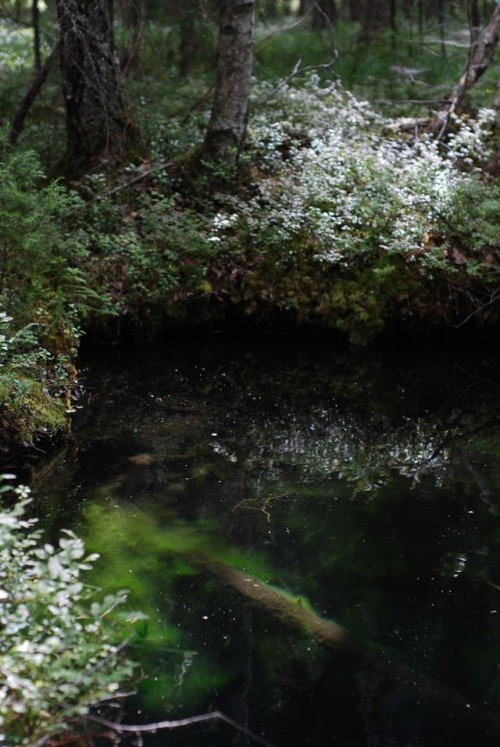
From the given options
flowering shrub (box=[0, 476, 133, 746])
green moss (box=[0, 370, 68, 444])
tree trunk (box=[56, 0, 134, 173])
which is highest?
tree trunk (box=[56, 0, 134, 173])

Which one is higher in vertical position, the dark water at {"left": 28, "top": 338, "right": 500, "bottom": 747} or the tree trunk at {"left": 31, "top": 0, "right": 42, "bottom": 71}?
the tree trunk at {"left": 31, "top": 0, "right": 42, "bottom": 71}

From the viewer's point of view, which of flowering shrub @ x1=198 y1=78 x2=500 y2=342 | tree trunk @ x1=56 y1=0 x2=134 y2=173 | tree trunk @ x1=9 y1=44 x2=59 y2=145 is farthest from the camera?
tree trunk @ x1=9 y1=44 x2=59 y2=145

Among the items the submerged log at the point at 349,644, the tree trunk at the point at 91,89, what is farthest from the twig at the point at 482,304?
the submerged log at the point at 349,644

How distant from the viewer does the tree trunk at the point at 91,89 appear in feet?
32.3

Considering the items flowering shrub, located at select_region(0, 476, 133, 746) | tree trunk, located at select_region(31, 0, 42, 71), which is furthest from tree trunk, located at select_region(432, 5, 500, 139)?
flowering shrub, located at select_region(0, 476, 133, 746)

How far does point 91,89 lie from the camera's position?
33.7 ft

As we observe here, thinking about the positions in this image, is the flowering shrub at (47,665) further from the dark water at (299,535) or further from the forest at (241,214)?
the forest at (241,214)

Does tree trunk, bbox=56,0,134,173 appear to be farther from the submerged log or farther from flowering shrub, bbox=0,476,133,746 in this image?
flowering shrub, bbox=0,476,133,746

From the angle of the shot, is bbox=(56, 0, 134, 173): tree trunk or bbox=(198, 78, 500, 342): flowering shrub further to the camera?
bbox=(56, 0, 134, 173): tree trunk

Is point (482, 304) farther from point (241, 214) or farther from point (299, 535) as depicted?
point (299, 535)

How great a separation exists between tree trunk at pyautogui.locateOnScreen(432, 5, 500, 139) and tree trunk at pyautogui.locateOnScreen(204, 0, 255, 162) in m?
3.06

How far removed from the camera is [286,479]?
623cm

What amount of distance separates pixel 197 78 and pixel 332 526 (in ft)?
33.5

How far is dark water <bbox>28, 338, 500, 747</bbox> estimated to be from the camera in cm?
384
